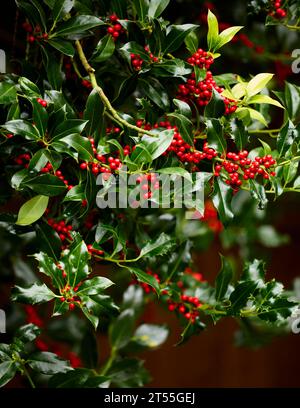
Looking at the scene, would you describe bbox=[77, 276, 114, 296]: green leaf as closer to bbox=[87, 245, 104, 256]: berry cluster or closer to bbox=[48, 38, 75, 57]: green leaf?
bbox=[87, 245, 104, 256]: berry cluster

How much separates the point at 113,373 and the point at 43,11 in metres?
0.72

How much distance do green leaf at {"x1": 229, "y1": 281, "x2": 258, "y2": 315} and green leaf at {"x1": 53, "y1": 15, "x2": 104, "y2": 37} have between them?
438mm

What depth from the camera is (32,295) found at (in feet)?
2.56

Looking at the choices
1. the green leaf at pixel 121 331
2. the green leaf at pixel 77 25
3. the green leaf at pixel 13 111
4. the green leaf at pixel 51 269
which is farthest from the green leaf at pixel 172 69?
the green leaf at pixel 121 331

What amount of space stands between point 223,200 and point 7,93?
324 mm

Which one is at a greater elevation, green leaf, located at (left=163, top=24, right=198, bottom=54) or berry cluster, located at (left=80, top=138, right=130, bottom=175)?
green leaf, located at (left=163, top=24, right=198, bottom=54)

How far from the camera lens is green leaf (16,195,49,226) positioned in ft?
2.74

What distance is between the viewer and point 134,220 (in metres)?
1.02

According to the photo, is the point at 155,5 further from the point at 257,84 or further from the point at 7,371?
the point at 7,371

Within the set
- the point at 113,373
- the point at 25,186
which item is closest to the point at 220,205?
the point at 25,186

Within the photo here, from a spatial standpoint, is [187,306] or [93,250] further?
[187,306]

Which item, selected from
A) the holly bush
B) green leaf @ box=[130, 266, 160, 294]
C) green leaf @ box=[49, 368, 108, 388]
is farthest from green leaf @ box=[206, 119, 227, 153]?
green leaf @ box=[49, 368, 108, 388]

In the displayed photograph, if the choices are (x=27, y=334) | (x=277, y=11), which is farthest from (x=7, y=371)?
(x=277, y=11)
